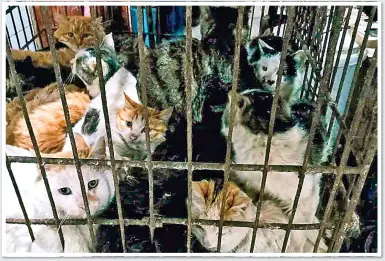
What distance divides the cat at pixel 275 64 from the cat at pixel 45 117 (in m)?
0.60

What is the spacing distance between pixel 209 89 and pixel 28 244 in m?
0.80

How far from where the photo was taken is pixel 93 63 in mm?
1443

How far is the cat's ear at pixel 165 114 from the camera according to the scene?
1.26m

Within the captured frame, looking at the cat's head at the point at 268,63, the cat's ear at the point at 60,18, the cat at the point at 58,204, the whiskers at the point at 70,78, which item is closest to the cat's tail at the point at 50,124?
the whiskers at the point at 70,78

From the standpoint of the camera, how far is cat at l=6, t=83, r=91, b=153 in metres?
1.22

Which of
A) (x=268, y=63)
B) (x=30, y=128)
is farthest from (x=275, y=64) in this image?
(x=30, y=128)

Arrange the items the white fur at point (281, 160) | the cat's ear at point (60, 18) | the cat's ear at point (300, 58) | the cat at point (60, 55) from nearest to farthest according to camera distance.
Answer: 1. the white fur at point (281, 160)
2. the cat's ear at point (300, 58)
3. the cat at point (60, 55)
4. the cat's ear at point (60, 18)

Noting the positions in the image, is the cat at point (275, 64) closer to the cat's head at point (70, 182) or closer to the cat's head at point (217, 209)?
the cat's head at point (217, 209)

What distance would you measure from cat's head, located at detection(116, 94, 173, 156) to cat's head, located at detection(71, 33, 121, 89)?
28 cm

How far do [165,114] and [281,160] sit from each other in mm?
367

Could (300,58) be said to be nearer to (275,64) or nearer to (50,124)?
(275,64)

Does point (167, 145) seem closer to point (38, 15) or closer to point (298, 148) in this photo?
point (298, 148)

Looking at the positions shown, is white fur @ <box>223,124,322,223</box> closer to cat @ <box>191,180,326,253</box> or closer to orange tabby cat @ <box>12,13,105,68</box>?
cat @ <box>191,180,326,253</box>

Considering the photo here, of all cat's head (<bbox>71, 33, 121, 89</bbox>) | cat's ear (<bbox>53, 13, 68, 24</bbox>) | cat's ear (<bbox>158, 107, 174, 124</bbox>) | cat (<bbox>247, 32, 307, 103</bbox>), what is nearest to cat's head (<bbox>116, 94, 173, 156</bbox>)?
cat's ear (<bbox>158, 107, 174, 124</bbox>)
